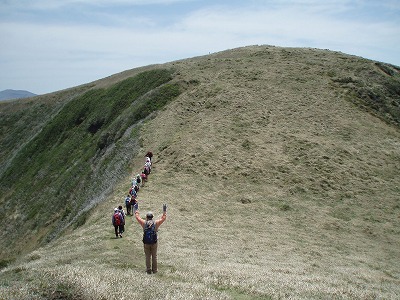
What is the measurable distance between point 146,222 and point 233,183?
23.3m

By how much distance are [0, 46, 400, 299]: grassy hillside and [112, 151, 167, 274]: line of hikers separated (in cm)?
77

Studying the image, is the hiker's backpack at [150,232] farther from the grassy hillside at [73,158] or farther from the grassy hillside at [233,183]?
the grassy hillside at [73,158]

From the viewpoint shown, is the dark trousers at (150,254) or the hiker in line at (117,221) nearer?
the dark trousers at (150,254)

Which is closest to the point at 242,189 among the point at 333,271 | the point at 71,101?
the point at 333,271

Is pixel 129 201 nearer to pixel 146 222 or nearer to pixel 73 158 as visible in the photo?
pixel 146 222

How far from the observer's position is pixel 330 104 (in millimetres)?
53688

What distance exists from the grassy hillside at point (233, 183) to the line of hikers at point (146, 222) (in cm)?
77

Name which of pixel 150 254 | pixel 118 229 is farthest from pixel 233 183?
pixel 150 254

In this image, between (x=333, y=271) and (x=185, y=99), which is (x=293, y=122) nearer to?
(x=185, y=99)

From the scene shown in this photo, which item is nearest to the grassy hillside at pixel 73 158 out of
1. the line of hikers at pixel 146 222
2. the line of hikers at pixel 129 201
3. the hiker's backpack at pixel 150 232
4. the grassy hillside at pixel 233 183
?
the grassy hillside at pixel 233 183

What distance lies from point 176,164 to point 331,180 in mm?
16298

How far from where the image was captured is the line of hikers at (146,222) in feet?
50.5

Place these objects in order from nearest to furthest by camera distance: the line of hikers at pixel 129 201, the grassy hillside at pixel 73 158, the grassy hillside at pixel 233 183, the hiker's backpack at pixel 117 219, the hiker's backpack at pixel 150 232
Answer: the hiker's backpack at pixel 150 232, the grassy hillside at pixel 233 183, the hiker's backpack at pixel 117 219, the line of hikers at pixel 129 201, the grassy hillside at pixel 73 158

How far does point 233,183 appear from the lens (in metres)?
38.1
